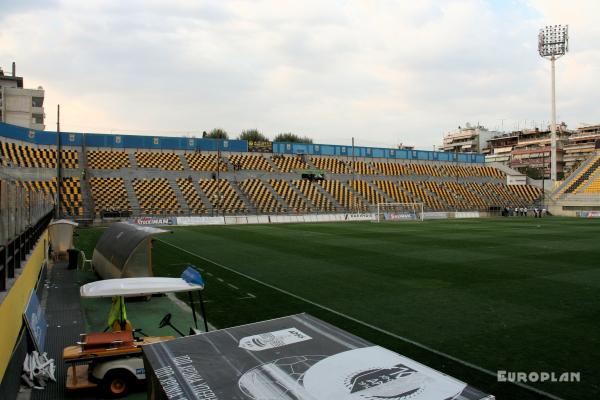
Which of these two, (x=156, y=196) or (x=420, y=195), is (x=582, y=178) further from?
(x=156, y=196)

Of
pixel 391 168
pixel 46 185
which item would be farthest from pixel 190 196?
pixel 391 168

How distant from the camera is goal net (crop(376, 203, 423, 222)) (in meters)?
55.8

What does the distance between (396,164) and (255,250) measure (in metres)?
57.3

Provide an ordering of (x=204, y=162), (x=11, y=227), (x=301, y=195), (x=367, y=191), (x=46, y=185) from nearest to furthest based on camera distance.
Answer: (x=11, y=227) → (x=46, y=185) → (x=301, y=195) → (x=204, y=162) → (x=367, y=191)

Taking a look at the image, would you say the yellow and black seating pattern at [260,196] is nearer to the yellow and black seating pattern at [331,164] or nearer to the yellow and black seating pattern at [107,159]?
the yellow and black seating pattern at [331,164]

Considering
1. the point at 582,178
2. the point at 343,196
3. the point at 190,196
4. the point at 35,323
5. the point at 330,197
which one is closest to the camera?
the point at 35,323

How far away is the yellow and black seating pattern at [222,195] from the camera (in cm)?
5490

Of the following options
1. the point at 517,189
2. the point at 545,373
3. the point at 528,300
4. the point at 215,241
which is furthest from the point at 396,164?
the point at 545,373

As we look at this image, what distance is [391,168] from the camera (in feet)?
251

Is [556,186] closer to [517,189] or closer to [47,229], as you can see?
[517,189]

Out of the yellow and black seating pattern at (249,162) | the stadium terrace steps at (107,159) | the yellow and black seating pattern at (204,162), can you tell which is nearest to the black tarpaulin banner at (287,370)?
the stadium terrace steps at (107,159)

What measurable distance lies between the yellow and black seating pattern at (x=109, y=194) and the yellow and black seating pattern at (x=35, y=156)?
433 centimetres

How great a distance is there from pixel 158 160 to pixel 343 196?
82.1 ft

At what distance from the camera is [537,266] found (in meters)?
18.6
